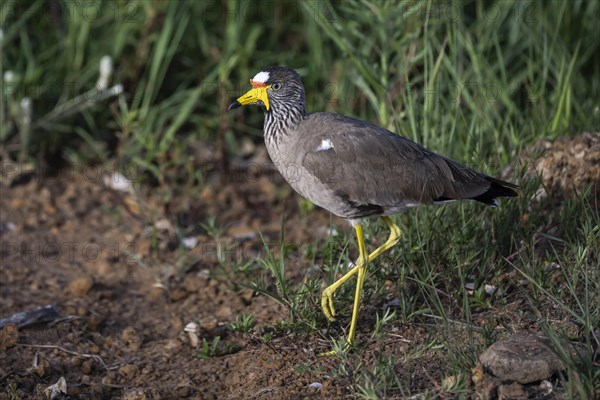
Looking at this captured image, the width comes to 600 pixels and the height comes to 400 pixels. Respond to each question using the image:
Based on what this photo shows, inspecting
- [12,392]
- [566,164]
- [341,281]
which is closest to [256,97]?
[341,281]

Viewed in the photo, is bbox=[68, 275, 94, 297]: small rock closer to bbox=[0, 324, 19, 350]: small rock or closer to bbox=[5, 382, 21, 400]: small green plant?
bbox=[0, 324, 19, 350]: small rock

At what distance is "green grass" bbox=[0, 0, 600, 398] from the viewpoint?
13.1ft

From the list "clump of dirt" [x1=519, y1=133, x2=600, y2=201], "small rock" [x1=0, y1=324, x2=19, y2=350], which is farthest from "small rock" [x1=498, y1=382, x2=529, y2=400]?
"small rock" [x1=0, y1=324, x2=19, y2=350]

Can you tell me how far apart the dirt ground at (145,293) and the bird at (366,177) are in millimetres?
464

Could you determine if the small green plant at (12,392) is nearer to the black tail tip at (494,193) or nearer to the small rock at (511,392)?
the small rock at (511,392)

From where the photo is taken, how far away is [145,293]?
508cm

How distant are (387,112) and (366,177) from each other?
→ 1.23m

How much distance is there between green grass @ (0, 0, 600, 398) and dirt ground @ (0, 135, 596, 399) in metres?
0.13

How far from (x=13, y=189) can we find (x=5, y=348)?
1891 millimetres

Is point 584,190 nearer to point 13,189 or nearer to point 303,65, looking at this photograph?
point 303,65

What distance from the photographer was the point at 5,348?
170 inches

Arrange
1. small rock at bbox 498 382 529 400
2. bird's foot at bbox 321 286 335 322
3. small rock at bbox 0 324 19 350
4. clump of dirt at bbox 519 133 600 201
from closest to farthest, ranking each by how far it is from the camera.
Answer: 1. small rock at bbox 498 382 529 400
2. bird's foot at bbox 321 286 335 322
3. small rock at bbox 0 324 19 350
4. clump of dirt at bbox 519 133 600 201

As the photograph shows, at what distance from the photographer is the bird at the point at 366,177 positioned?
418cm

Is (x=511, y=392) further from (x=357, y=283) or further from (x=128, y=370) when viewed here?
(x=128, y=370)
